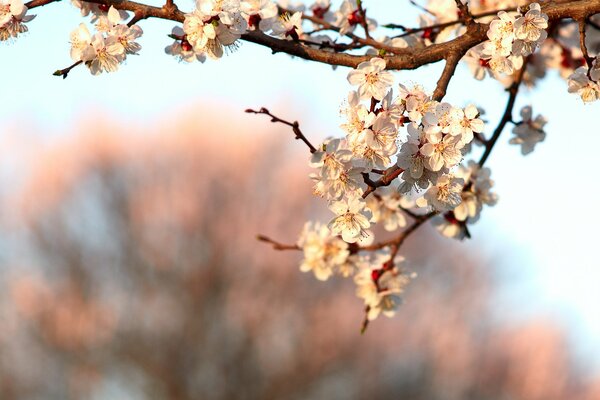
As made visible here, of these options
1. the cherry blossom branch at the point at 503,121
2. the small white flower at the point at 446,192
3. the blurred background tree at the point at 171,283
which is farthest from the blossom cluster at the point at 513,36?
the blurred background tree at the point at 171,283

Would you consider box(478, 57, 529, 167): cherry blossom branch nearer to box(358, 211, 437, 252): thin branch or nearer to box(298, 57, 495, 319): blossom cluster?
box(358, 211, 437, 252): thin branch

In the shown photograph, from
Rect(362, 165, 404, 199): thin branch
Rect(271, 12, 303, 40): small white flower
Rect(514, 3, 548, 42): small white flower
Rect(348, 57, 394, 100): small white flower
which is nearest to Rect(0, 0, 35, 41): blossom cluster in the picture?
Rect(271, 12, 303, 40): small white flower

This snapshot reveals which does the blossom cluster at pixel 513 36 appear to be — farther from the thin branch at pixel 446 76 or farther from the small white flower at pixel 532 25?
the thin branch at pixel 446 76

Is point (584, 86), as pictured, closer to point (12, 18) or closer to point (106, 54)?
point (106, 54)

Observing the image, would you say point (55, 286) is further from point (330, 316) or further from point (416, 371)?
point (416, 371)

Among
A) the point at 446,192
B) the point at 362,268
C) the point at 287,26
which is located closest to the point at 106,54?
the point at 287,26
